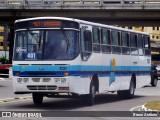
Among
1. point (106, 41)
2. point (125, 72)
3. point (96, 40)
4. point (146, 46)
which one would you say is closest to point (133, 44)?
point (125, 72)

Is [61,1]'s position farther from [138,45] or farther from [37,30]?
[37,30]

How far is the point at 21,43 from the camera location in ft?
62.9

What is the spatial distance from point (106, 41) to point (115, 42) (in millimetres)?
1178

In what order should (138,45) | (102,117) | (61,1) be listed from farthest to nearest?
(61,1) < (138,45) < (102,117)

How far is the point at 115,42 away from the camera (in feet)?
74.5

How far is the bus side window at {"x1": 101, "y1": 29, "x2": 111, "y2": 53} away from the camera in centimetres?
2136

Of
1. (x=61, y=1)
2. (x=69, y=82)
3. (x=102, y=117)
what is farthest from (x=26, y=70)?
(x=61, y=1)

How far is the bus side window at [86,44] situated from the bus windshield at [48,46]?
494mm

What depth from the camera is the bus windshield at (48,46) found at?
60.7 feet

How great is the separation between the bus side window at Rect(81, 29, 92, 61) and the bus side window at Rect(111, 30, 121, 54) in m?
2.74

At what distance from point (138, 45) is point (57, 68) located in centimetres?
869

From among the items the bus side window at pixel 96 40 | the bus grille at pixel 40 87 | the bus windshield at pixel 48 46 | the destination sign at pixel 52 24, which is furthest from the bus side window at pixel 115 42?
the bus grille at pixel 40 87

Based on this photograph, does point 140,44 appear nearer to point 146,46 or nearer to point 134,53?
point 134,53

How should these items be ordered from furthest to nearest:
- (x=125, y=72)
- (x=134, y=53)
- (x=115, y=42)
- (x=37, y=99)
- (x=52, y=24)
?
1. (x=134, y=53)
2. (x=125, y=72)
3. (x=115, y=42)
4. (x=37, y=99)
5. (x=52, y=24)
